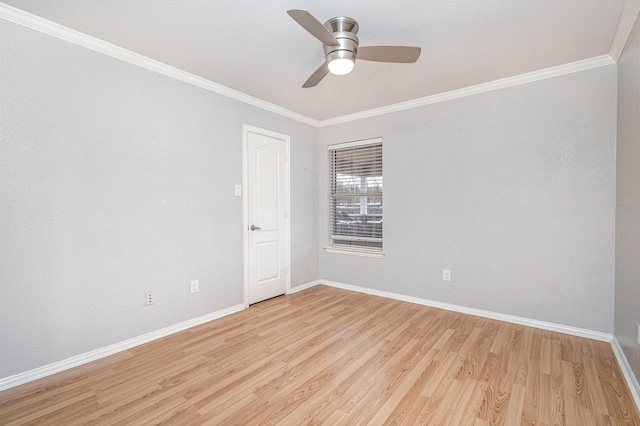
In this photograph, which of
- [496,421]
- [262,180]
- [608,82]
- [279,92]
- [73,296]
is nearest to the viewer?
[496,421]

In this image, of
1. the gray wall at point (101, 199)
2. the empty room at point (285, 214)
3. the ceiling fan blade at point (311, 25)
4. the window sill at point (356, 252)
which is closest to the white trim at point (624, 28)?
the empty room at point (285, 214)

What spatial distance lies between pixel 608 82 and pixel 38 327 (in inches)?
195

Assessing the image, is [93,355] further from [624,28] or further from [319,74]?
[624,28]

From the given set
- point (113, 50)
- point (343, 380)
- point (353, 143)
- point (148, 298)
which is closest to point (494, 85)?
point (353, 143)

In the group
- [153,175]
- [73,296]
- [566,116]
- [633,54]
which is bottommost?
[73,296]

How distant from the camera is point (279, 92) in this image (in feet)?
11.1

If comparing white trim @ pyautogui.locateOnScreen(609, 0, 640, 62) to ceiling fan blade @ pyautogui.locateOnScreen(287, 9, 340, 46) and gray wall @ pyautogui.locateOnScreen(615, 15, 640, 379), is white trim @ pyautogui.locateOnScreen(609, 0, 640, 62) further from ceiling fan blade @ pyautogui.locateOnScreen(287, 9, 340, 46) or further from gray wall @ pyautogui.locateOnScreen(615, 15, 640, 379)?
ceiling fan blade @ pyautogui.locateOnScreen(287, 9, 340, 46)

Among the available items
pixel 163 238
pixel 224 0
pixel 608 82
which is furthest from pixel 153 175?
pixel 608 82

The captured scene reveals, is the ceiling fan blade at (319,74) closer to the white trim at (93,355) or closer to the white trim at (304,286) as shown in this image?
the white trim at (93,355)

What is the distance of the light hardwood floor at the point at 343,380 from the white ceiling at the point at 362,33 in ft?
8.18

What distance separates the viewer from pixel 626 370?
2064 mm

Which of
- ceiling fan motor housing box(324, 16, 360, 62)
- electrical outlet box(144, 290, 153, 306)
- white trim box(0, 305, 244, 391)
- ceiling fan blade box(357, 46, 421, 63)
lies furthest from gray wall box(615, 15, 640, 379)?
electrical outlet box(144, 290, 153, 306)

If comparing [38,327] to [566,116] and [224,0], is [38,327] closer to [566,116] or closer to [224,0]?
[224,0]

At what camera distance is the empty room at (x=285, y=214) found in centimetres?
193
